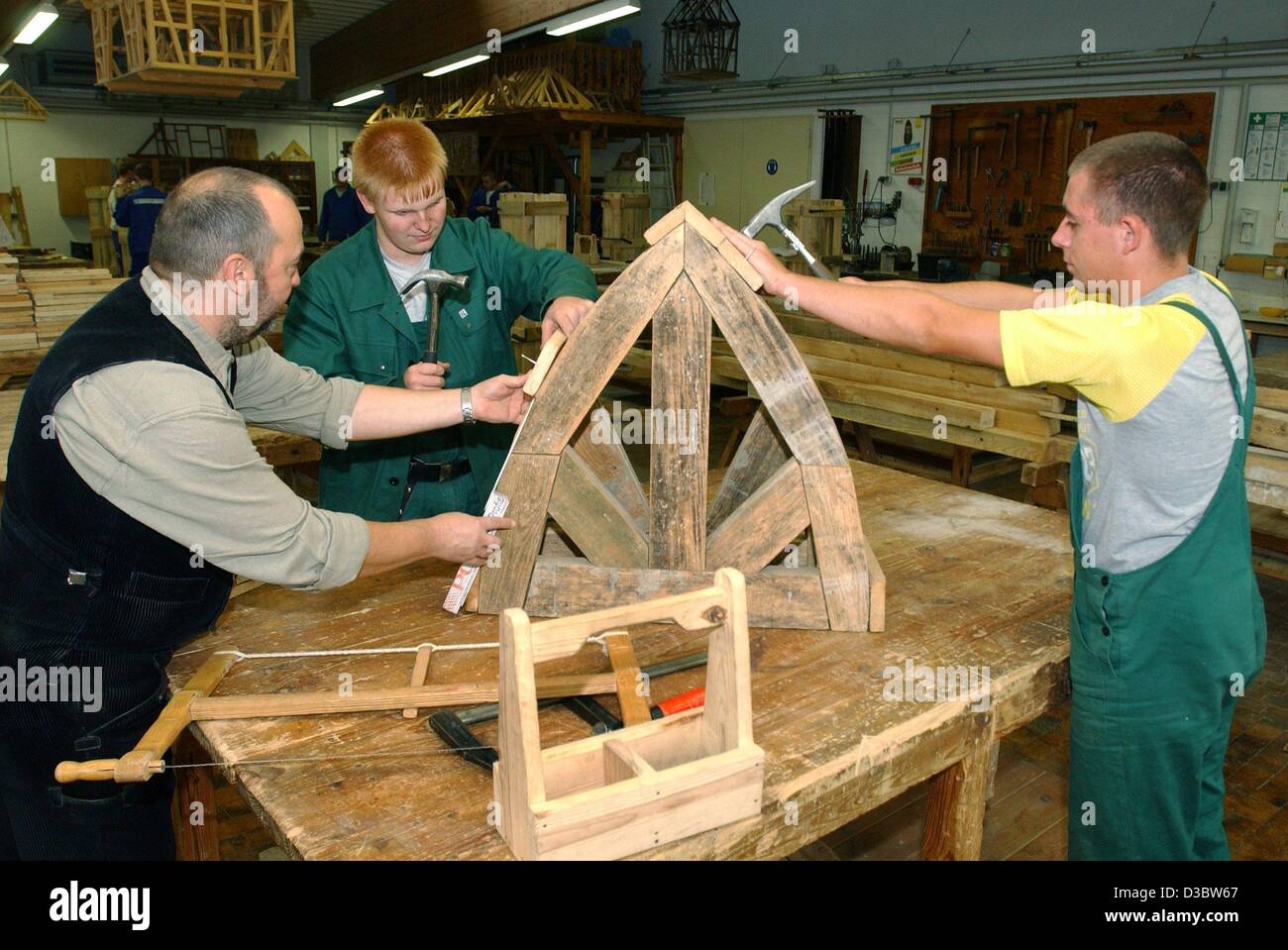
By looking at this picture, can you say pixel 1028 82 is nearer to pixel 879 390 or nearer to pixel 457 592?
pixel 879 390

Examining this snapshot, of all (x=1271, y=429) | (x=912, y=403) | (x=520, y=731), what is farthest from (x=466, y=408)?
(x=912, y=403)

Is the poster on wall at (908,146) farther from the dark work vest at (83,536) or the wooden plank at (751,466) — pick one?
the dark work vest at (83,536)

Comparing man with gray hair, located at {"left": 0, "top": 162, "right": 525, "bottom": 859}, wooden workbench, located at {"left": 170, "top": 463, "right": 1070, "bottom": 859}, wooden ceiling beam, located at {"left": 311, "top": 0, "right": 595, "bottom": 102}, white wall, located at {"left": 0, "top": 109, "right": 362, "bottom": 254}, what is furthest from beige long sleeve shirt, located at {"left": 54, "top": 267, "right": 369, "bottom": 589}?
white wall, located at {"left": 0, "top": 109, "right": 362, "bottom": 254}

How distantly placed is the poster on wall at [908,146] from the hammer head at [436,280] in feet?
30.7

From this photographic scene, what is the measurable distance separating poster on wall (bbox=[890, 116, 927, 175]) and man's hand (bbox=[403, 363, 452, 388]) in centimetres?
949

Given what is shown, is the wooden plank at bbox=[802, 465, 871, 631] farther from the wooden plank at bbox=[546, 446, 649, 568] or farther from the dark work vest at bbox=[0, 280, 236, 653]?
the dark work vest at bbox=[0, 280, 236, 653]

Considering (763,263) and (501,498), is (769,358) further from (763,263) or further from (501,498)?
(501,498)

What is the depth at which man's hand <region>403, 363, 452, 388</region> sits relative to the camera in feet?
9.46

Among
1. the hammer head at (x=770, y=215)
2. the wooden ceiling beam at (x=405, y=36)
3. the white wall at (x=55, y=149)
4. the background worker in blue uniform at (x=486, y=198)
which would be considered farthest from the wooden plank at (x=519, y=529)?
the white wall at (x=55, y=149)

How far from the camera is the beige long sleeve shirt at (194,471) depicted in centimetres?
185

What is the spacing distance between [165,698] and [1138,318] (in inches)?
82.7

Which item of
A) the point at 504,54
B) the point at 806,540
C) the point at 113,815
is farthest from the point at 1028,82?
the point at 113,815

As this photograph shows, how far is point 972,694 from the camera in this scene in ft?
6.99

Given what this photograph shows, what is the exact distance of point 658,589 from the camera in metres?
2.39
